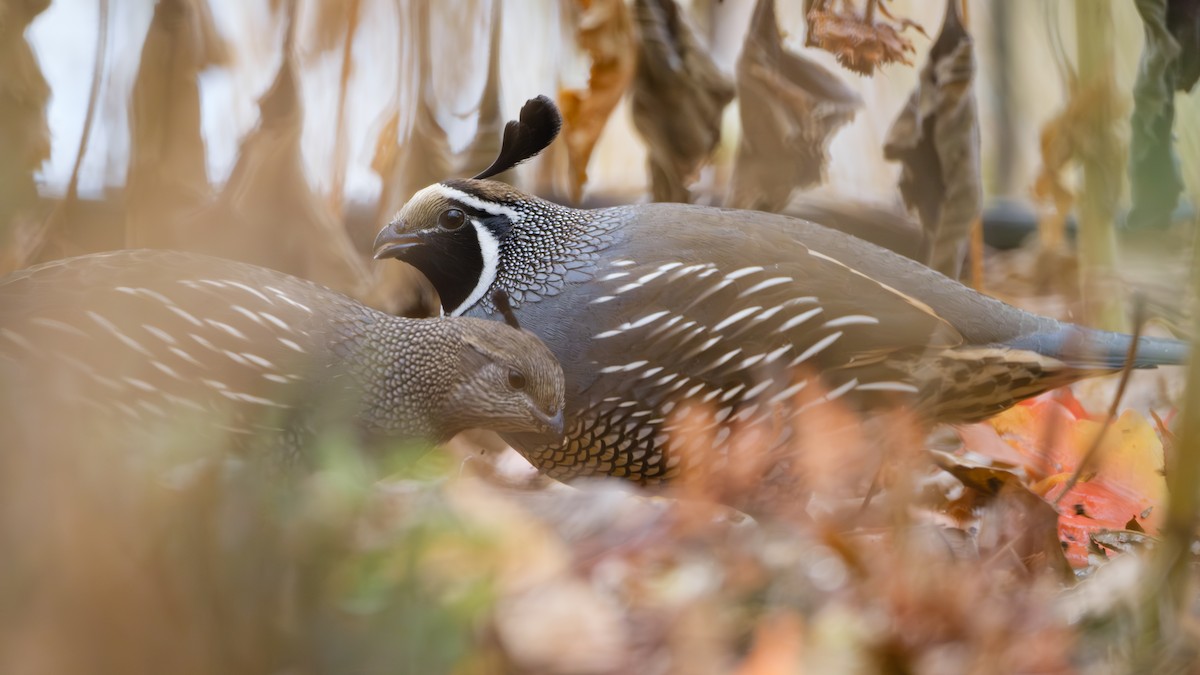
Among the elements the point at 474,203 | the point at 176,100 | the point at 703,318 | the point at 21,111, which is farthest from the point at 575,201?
the point at 21,111

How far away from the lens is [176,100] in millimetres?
2715

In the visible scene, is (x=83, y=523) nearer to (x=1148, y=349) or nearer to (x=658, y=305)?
(x=658, y=305)

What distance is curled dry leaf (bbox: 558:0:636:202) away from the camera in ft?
10.1

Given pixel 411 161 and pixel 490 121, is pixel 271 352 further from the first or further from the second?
pixel 490 121

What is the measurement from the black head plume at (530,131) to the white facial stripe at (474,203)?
104mm

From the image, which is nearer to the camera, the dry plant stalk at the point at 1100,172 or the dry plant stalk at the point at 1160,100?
the dry plant stalk at the point at 1160,100

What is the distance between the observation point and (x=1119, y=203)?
3.37 meters

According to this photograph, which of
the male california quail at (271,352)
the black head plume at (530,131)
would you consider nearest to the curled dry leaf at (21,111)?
the male california quail at (271,352)

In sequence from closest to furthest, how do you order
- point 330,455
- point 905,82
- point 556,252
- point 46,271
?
point 330,455, point 46,271, point 556,252, point 905,82

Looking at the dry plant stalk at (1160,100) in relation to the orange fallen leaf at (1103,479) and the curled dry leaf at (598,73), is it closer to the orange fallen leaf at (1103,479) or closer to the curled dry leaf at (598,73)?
the orange fallen leaf at (1103,479)

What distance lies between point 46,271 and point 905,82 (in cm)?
242

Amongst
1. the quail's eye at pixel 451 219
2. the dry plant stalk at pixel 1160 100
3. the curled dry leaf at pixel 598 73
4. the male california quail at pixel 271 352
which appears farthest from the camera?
the curled dry leaf at pixel 598 73

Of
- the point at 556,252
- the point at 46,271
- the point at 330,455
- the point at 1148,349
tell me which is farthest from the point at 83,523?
the point at 1148,349

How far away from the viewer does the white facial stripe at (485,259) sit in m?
2.95
